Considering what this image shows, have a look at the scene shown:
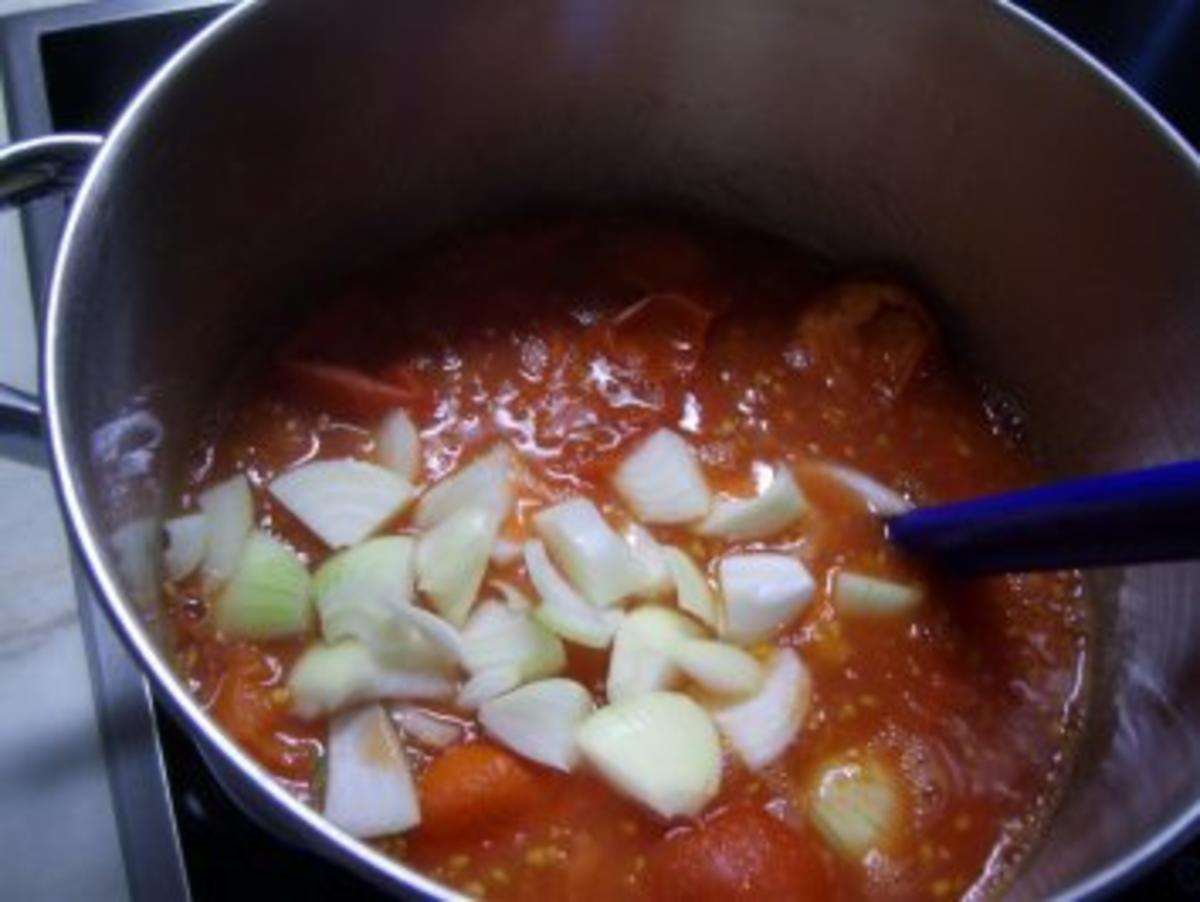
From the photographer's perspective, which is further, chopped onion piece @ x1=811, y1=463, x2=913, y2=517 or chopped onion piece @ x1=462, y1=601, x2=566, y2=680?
chopped onion piece @ x1=811, y1=463, x2=913, y2=517

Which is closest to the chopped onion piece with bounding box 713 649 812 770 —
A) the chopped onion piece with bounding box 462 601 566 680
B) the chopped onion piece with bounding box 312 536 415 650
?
the chopped onion piece with bounding box 462 601 566 680

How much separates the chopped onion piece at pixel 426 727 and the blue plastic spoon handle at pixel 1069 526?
38 centimetres

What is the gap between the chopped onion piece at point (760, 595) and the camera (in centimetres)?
104

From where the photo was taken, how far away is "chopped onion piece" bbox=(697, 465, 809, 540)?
42.6 inches

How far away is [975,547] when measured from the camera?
1031mm

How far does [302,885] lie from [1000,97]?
0.77 metres

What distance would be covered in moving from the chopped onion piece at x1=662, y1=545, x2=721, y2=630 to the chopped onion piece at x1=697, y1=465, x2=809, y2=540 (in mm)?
36

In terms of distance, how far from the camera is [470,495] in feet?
3.49

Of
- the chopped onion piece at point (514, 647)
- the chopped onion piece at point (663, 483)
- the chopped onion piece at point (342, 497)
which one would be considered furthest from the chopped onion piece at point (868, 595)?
the chopped onion piece at point (342, 497)

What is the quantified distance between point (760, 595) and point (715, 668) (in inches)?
2.7

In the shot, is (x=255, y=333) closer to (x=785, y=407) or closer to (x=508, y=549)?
(x=508, y=549)

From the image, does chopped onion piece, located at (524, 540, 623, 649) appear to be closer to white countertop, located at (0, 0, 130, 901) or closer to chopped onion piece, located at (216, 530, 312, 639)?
chopped onion piece, located at (216, 530, 312, 639)

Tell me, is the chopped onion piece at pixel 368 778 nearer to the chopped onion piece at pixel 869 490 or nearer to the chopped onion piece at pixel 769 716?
the chopped onion piece at pixel 769 716

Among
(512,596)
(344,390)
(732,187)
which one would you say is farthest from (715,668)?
(732,187)
